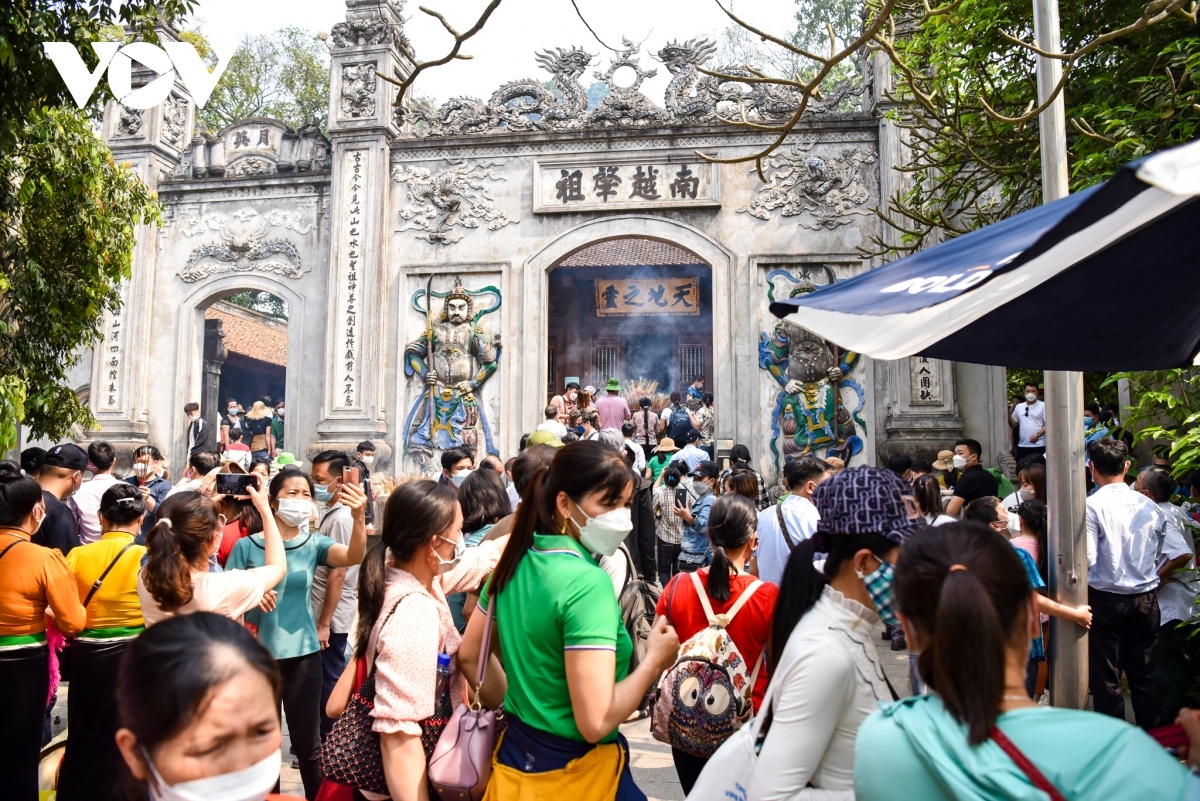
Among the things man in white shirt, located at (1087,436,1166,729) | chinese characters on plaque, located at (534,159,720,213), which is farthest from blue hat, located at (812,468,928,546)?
chinese characters on plaque, located at (534,159,720,213)

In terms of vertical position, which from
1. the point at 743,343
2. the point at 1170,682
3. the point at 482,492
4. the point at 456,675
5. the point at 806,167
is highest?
the point at 806,167

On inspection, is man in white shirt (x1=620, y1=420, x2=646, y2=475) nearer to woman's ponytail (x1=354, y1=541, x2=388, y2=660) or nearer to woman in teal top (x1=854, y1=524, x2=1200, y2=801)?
woman's ponytail (x1=354, y1=541, x2=388, y2=660)

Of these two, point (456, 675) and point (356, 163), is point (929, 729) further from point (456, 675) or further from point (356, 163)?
point (356, 163)

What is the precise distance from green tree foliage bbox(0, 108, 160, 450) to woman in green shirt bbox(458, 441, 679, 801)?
590 centimetres

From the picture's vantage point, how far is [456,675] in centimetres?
277

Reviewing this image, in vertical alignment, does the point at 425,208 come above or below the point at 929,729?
above

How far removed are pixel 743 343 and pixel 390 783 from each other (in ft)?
33.2

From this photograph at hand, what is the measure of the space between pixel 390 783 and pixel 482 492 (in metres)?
1.86

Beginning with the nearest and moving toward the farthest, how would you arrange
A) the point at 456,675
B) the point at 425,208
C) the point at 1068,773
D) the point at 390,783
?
the point at 1068,773 → the point at 390,783 → the point at 456,675 → the point at 425,208

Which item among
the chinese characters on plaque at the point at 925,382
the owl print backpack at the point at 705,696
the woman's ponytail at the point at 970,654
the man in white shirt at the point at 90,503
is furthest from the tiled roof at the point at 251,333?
the woman's ponytail at the point at 970,654

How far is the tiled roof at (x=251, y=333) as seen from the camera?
2095 centimetres

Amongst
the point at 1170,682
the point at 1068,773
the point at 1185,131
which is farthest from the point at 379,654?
the point at 1185,131

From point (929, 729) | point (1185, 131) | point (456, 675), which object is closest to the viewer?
point (929, 729)

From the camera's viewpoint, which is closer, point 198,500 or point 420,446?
point 198,500
